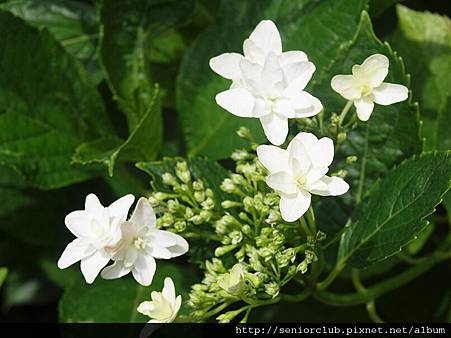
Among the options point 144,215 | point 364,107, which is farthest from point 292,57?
point 144,215

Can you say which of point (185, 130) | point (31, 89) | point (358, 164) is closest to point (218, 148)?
point (185, 130)

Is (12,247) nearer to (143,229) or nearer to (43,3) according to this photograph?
(43,3)

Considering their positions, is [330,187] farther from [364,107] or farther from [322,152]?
[364,107]

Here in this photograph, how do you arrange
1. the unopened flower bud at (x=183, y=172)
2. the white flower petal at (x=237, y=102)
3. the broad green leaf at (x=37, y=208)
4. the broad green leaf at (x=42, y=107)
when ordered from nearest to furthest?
1. the white flower petal at (x=237, y=102)
2. the unopened flower bud at (x=183, y=172)
3. the broad green leaf at (x=42, y=107)
4. the broad green leaf at (x=37, y=208)

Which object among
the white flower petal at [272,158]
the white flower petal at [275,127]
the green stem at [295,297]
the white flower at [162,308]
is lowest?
the green stem at [295,297]

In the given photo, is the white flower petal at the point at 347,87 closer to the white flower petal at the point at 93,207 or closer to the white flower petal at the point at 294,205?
the white flower petal at the point at 294,205

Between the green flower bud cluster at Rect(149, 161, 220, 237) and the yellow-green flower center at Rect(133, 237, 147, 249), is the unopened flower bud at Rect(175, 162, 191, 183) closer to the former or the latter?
the green flower bud cluster at Rect(149, 161, 220, 237)

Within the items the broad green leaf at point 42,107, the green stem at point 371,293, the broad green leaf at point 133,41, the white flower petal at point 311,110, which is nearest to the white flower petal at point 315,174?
the white flower petal at point 311,110
